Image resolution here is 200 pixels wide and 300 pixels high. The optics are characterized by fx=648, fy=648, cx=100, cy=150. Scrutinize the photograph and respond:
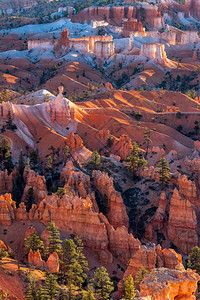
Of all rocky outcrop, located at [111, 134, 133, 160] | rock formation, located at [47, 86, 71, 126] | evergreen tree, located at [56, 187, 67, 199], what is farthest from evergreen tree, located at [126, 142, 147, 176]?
rock formation, located at [47, 86, 71, 126]

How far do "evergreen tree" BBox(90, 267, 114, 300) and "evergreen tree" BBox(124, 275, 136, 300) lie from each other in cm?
171

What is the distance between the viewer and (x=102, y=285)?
56.2 metres

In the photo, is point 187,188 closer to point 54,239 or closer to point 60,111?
point 54,239

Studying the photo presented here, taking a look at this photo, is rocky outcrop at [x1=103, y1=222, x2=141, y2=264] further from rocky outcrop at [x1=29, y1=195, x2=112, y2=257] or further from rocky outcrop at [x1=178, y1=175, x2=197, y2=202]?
rocky outcrop at [x1=178, y1=175, x2=197, y2=202]

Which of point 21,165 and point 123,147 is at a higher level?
point 21,165

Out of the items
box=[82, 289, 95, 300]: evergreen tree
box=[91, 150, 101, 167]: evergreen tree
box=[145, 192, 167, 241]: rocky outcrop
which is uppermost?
box=[82, 289, 95, 300]: evergreen tree

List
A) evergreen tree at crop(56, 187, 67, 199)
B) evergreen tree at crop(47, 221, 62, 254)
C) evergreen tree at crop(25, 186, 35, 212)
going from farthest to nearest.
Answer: evergreen tree at crop(25, 186, 35, 212), evergreen tree at crop(56, 187, 67, 199), evergreen tree at crop(47, 221, 62, 254)

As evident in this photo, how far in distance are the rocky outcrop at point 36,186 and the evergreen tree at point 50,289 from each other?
22.1 meters

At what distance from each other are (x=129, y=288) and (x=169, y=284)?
35.3 ft

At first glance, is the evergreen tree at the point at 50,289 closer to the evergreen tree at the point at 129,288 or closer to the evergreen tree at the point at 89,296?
the evergreen tree at the point at 89,296

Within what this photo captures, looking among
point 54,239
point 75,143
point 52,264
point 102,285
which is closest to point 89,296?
point 102,285

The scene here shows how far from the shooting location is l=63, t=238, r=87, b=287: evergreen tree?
190 feet

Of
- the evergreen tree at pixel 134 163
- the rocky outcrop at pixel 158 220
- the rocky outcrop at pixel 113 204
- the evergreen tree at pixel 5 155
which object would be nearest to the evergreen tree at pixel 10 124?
the evergreen tree at pixel 5 155

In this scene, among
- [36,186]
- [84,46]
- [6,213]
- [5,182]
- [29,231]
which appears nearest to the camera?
[29,231]
